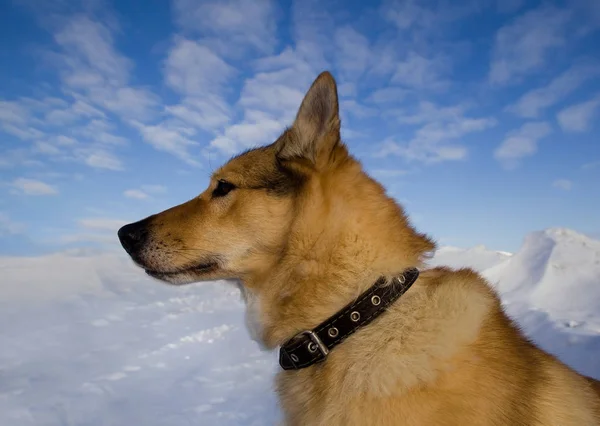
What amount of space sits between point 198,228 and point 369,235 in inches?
65.0

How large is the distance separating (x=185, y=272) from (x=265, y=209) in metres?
1.00

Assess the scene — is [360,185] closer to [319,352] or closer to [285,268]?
[285,268]

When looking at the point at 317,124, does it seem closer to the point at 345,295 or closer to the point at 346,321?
the point at 345,295

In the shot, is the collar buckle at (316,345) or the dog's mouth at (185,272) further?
the dog's mouth at (185,272)

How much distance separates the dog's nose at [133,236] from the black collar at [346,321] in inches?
74.6

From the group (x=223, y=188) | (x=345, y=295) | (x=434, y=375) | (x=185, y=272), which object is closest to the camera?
(x=434, y=375)

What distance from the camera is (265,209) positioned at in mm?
3857

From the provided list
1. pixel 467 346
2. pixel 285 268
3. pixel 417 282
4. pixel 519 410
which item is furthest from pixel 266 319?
pixel 519 410

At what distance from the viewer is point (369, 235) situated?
3371 millimetres

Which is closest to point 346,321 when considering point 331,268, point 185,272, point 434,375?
point 331,268

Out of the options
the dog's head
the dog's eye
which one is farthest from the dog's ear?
the dog's eye

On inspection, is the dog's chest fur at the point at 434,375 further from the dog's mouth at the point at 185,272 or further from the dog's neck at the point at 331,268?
the dog's mouth at the point at 185,272

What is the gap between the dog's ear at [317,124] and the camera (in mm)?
3678

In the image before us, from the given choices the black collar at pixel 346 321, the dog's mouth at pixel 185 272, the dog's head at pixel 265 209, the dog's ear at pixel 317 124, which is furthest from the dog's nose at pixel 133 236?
the black collar at pixel 346 321
